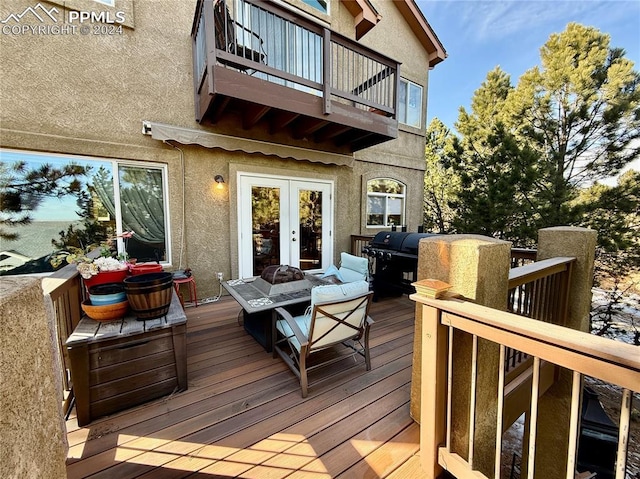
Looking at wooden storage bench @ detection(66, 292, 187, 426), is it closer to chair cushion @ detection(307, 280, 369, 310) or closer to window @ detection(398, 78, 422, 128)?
chair cushion @ detection(307, 280, 369, 310)

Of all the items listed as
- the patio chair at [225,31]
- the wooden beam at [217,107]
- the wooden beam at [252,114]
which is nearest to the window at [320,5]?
the patio chair at [225,31]

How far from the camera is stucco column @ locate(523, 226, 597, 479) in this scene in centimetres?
262

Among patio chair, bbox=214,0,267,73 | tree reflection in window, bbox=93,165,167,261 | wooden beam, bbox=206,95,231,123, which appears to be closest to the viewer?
patio chair, bbox=214,0,267,73

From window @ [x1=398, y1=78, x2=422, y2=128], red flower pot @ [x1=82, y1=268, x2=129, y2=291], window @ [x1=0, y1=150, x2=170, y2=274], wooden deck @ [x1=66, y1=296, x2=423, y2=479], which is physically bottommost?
wooden deck @ [x1=66, y1=296, x2=423, y2=479]

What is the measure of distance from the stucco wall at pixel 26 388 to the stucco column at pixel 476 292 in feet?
5.97

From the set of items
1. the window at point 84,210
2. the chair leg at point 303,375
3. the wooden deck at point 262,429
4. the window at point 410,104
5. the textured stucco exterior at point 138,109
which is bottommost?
the wooden deck at point 262,429

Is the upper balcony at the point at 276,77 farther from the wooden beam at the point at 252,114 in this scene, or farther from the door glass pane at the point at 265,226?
the door glass pane at the point at 265,226

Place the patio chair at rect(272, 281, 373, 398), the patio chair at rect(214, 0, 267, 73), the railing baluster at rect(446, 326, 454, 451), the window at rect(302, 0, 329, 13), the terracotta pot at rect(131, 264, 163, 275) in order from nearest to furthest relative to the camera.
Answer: the railing baluster at rect(446, 326, 454, 451) → the patio chair at rect(272, 281, 373, 398) → the terracotta pot at rect(131, 264, 163, 275) → the patio chair at rect(214, 0, 267, 73) → the window at rect(302, 0, 329, 13)

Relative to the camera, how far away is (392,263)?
4629mm

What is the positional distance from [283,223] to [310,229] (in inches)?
26.9

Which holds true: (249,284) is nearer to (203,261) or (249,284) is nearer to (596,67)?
(203,261)

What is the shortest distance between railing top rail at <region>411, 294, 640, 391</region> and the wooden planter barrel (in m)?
2.12

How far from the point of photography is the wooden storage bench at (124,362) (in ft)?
5.96

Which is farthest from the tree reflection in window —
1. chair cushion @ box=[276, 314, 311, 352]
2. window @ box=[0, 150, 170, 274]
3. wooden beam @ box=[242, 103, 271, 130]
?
chair cushion @ box=[276, 314, 311, 352]
